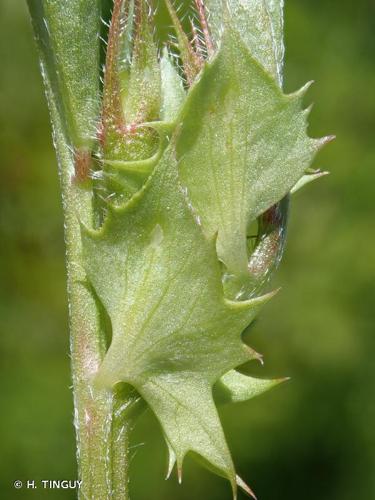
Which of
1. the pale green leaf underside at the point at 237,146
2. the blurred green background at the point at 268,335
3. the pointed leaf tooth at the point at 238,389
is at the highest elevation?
the blurred green background at the point at 268,335

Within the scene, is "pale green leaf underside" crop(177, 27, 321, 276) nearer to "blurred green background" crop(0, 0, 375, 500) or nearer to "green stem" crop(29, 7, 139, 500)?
"green stem" crop(29, 7, 139, 500)

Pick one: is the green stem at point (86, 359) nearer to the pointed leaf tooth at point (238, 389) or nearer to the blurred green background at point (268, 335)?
the pointed leaf tooth at point (238, 389)

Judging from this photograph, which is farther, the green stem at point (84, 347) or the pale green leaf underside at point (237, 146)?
the green stem at point (84, 347)

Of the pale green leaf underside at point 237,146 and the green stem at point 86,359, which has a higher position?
the pale green leaf underside at point 237,146

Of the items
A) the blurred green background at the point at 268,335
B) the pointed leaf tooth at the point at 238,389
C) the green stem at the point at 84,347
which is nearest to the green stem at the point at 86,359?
the green stem at the point at 84,347

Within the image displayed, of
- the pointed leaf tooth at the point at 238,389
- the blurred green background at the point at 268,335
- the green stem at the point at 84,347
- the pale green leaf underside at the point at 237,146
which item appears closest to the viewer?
the pale green leaf underside at the point at 237,146

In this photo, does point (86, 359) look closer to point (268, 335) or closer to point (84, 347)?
point (84, 347)

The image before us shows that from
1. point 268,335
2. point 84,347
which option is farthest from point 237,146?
point 268,335
